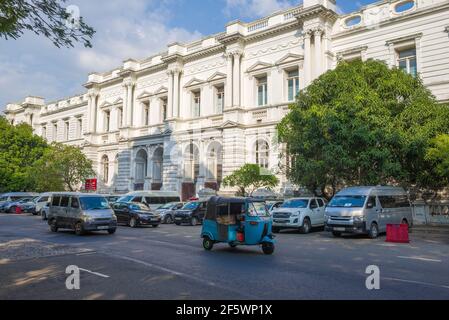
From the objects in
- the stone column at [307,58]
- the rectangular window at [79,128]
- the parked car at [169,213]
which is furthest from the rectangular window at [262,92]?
the rectangular window at [79,128]

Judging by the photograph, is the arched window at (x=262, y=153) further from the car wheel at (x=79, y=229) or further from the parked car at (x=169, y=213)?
the car wheel at (x=79, y=229)

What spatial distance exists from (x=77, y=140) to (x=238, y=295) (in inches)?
2007

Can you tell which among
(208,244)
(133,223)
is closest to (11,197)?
(133,223)

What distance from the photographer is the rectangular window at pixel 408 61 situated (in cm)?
2794

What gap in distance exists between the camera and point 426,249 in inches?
566

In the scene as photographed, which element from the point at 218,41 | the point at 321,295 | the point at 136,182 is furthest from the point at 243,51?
the point at 321,295

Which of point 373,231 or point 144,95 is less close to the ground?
point 144,95

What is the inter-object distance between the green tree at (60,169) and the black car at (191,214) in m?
20.1

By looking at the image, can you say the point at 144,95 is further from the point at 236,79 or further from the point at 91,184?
the point at 236,79

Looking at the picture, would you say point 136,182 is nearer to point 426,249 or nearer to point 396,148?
point 396,148

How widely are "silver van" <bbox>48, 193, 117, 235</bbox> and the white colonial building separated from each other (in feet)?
36.8

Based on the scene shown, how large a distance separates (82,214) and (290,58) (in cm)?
2046

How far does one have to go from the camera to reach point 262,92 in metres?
35.1

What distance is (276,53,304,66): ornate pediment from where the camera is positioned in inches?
1253
